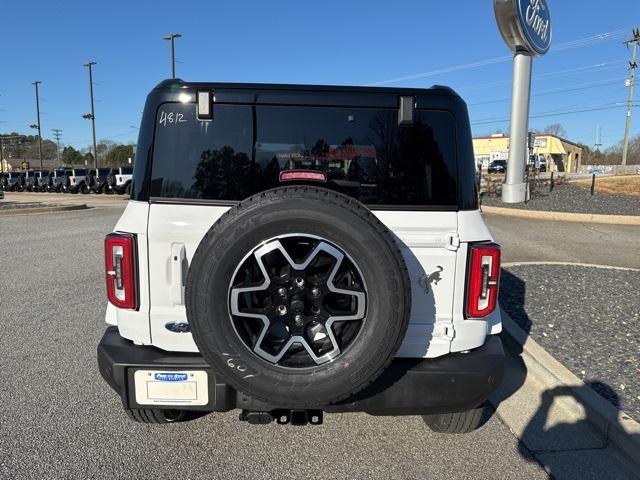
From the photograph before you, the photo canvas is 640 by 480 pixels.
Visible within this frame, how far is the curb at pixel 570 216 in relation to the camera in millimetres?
13492

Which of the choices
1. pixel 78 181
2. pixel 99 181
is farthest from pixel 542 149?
pixel 78 181

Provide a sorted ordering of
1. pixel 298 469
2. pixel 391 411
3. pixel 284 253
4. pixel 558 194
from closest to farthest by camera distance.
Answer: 1. pixel 284 253
2. pixel 391 411
3. pixel 298 469
4. pixel 558 194

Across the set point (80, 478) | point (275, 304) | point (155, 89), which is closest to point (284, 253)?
point (275, 304)

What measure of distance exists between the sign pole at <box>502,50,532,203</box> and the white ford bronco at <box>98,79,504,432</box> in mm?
15457

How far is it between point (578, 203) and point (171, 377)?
17.0 metres

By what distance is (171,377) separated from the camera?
2363mm

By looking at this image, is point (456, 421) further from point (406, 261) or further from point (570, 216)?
point (570, 216)

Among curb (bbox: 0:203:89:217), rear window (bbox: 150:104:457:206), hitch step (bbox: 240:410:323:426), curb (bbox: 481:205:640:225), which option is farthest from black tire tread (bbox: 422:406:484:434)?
curb (bbox: 0:203:89:217)

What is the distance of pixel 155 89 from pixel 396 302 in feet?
5.35

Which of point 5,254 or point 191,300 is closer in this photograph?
point 191,300

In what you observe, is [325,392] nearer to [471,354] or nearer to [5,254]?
[471,354]

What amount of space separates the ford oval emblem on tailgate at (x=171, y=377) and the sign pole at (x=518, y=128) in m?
16.4

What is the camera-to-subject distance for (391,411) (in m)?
2.42

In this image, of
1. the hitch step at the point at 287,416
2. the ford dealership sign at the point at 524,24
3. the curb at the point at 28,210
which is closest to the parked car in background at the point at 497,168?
Result: the ford dealership sign at the point at 524,24
